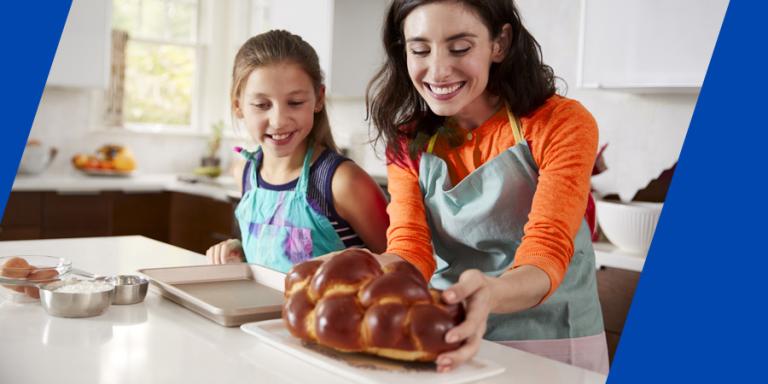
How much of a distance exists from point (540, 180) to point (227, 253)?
781 mm

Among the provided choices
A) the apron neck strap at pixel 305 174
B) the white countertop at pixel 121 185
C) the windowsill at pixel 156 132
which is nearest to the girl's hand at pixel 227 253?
the apron neck strap at pixel 305 174

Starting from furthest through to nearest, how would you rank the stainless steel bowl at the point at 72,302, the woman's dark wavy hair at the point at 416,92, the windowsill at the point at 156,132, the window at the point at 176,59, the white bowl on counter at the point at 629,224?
the window at the point at 176,59, the windowsill at the point at 156,132, the white bowl on counter at the point at 629,224, the woman's dark wavy hair at the point at 416,92, the stainless steel bowl at the point at 72,302

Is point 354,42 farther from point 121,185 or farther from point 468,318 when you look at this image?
point 468,318

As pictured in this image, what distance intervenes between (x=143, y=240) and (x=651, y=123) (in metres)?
2.11

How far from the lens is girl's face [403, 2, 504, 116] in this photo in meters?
1.32

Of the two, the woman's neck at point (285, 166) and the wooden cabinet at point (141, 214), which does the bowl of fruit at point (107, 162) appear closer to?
the wooden cabinet at point (141, 214)

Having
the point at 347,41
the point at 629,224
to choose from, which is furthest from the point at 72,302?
the point at 347,41

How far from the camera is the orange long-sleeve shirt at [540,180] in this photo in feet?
4.00

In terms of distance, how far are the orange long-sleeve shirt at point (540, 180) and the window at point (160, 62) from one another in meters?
4.02

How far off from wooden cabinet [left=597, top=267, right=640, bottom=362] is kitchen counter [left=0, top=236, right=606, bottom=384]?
1.63 metres

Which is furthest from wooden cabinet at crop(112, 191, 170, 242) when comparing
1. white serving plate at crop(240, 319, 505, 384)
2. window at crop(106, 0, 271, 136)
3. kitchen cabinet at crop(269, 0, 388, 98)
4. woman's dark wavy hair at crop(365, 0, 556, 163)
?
white serving plate at crop(240, 319, 505, 384)

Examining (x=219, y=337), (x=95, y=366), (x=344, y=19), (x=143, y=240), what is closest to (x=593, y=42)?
(x=344, y=19)

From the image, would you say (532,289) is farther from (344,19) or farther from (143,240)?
(344,19)

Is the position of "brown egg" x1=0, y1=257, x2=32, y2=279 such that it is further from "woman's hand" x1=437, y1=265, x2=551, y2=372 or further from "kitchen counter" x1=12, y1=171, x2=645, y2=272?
"kitchen counter" x1=12, y1=171, x2=645, y2=272
